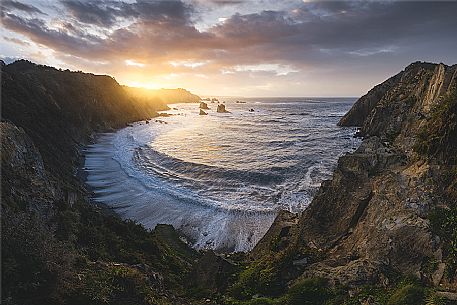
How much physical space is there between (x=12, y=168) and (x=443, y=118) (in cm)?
1366

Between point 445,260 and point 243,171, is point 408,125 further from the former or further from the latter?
point 243,171

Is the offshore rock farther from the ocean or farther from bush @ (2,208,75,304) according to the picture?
the ocean

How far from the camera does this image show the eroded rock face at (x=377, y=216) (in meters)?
7.10

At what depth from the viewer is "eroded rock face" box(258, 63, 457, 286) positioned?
23.3ft

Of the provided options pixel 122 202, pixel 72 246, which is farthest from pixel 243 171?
pixel 72 246

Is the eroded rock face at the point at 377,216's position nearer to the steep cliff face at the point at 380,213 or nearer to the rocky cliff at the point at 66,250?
the steep cliff face at the point at 380,213

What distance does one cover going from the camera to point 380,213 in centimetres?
865

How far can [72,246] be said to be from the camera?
9102 millimetres

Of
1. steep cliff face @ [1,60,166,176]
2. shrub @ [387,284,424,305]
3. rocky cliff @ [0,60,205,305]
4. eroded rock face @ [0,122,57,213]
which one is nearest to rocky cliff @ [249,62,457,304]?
shrub @ [387,284,424,305]

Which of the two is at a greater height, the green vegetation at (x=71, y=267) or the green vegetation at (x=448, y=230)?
the green vegetation at (x=448, y=230)

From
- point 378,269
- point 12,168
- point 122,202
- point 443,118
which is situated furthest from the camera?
point 122,202

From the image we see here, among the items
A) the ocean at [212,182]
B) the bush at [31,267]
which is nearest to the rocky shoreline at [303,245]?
the bush at [31,267]

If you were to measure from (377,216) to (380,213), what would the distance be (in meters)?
Answer: 0.12

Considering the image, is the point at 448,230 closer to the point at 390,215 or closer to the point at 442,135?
the point at 390,215
